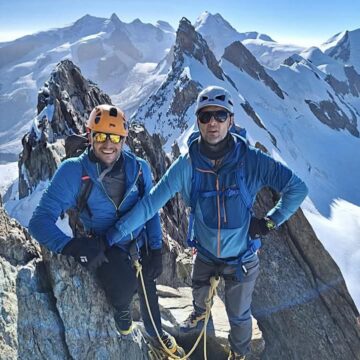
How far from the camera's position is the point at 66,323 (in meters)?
A: 5.54

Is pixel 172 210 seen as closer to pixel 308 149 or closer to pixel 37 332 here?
pixel 37 332

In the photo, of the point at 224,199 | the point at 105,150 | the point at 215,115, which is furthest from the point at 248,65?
the point at 105,150

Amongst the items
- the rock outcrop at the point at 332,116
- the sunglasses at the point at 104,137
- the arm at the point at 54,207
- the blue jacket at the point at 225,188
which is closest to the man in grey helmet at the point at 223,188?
the blue jacket at the point at 225,188

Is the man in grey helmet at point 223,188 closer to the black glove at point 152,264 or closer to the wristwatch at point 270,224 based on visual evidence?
the wristwatch at point 270,224

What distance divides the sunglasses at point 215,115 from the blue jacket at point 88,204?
45.3 inches

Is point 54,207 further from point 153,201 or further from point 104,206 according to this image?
point 153,201

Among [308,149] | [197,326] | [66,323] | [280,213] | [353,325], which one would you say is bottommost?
[308,149]

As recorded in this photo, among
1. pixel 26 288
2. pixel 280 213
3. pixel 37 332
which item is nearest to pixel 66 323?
pixel 37 332

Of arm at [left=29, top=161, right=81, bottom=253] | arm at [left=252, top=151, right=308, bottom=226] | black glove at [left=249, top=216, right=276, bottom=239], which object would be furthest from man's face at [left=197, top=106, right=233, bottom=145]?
arm at [left=29, top=161, right=81, bottom=253]

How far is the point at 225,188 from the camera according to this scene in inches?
213

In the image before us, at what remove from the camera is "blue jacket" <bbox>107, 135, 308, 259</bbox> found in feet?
17.5

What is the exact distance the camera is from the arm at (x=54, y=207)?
5.12 meters

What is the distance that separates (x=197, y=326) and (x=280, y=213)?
2959 mm

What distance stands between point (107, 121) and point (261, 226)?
8.65 feet
